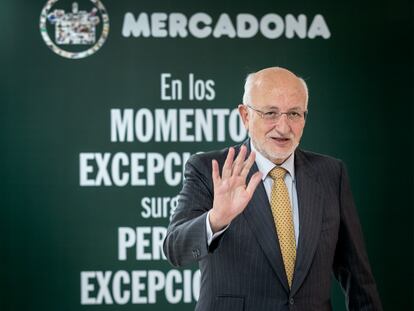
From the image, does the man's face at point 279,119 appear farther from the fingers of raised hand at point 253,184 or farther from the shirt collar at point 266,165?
the fingers of raised hand at point 253,184

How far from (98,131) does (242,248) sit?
7.89 ft

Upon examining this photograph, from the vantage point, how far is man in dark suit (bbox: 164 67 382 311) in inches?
76.7

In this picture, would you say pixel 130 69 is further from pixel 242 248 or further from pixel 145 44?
pixel 242 248

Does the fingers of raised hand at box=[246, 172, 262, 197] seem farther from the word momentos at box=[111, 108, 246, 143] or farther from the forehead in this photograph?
the word momentos at box=[111, 108, 246, 143]

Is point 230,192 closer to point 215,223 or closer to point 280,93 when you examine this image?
point 215,223

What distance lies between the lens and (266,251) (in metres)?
1.94

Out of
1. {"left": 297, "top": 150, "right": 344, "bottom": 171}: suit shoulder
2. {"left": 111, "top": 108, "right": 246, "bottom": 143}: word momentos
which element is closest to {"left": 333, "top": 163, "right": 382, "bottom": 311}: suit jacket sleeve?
{"left": 297, "top": 150, "right": 344, "bottom": 171}: suit shoulder

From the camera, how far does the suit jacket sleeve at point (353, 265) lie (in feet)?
6.73

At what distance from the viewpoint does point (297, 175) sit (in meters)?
2.12

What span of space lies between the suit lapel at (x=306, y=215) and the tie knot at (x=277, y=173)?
4 cm

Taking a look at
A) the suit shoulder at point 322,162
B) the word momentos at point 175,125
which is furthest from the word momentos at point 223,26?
the suit shoulder at point 322,162

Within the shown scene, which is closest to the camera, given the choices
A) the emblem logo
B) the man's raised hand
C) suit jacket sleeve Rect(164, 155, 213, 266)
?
the man's raised hand

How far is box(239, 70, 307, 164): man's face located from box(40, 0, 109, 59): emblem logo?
2353 millimetres

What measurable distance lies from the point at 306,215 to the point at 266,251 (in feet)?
0.57
